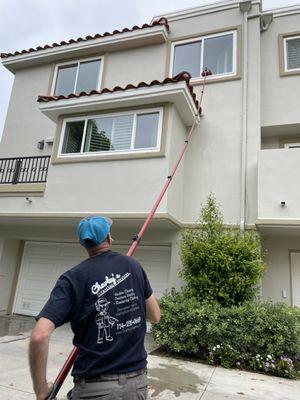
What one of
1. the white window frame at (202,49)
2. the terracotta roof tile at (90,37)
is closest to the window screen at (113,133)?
the white window frame at (202,49)

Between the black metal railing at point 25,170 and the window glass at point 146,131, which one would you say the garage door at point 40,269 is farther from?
the window glass at point 146,131

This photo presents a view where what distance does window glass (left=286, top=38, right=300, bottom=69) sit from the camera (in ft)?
31.2

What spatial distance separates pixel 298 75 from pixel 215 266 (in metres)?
6.09

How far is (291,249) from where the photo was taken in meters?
8.30

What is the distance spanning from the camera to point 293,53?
9.64 meters

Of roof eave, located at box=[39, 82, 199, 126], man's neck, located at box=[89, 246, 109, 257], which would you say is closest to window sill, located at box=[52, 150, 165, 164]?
roof eave, located at box=[39, 82, 199, 126]

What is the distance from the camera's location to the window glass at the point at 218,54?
9680mm

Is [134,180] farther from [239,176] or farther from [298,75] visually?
[298,75]

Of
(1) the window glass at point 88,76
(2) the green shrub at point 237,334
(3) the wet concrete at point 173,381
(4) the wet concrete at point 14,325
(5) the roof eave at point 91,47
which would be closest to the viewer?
(3) the wet concrete at point 173,381

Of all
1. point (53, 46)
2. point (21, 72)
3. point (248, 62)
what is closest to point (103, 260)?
point (248, 62)

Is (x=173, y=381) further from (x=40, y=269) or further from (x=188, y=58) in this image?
(x=188, y=58)

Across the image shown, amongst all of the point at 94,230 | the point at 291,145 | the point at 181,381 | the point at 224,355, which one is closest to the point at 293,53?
the point at 291,145

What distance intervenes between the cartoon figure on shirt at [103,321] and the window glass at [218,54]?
8993 mm

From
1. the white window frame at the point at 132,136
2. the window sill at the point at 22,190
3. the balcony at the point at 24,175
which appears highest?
the white window frame at the point at 132,136
